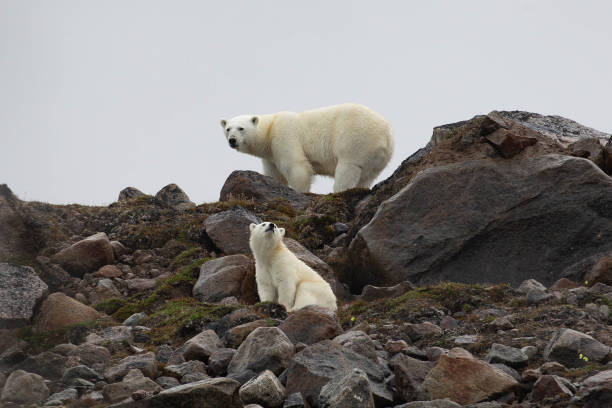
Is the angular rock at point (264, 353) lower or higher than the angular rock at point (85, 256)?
lower

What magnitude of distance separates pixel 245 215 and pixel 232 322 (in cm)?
621

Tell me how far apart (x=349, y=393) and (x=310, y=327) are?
8.55 feet

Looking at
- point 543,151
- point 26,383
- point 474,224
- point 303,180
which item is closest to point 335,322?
point 26,383

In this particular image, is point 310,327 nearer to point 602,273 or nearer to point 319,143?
point 602,273

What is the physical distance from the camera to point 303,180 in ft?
73.2

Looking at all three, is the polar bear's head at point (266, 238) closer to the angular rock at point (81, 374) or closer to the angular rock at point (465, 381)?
the angular rock at point (81, 374)

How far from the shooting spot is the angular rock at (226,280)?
13914 mm

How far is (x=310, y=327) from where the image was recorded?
962 centimetres

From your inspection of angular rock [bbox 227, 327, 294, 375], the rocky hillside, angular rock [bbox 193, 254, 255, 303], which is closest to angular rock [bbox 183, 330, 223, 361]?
the rocky hillside

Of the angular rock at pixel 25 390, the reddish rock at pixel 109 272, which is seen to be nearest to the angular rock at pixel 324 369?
the angular rock at pixel 25 390

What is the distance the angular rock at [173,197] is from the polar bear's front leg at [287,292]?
297 inches

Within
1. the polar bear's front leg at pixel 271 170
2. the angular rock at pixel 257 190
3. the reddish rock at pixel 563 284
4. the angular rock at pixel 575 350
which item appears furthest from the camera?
the polar bear's front leg at pixel 271 170

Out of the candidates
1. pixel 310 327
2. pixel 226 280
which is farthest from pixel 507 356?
pixel 226 280

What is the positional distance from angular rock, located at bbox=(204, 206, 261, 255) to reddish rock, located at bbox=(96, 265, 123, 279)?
202 centimetres
